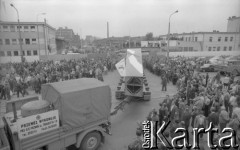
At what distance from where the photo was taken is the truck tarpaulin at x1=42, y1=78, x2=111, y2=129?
6180 mm

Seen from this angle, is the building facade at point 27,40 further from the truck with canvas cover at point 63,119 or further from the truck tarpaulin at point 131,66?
the truck with canvas cover at point 63,119

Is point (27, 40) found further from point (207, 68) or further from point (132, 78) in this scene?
point (207, 68)

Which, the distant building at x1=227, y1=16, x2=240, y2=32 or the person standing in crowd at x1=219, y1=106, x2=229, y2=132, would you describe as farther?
the distant building at x1=227, y1=16, x2=240, y2=32

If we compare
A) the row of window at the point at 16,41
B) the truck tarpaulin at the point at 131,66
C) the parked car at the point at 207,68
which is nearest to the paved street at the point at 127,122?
the truck tarpaulin at the point at 131,66

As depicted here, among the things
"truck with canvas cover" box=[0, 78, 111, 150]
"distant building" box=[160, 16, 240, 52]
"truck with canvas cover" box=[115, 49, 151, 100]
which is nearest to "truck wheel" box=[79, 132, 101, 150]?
"truck with canvas cover" box=[0, 78, 111, 150]

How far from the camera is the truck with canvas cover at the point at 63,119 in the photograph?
5.48m

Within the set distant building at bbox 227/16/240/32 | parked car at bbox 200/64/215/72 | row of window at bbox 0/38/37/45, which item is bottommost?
parked car at bbox 200/64/215/72

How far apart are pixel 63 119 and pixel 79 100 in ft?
2.70

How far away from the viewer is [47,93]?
7.07 metres

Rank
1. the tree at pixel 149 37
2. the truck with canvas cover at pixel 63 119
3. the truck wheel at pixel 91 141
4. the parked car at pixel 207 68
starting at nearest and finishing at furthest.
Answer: the truck with canvas cover at pixel 63 119, the truck wheel at pixel 91 141, the parked car at pixel 207 68, the tree at pixel 149 37

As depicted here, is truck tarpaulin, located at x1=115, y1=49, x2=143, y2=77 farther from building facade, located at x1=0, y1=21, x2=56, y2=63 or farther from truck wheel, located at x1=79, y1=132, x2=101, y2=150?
building facade, located at x1=0, y1=21, x2=56, y2=63

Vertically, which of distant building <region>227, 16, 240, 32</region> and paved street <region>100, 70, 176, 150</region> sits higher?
distant building <region>227, 16, 240, 32</region>

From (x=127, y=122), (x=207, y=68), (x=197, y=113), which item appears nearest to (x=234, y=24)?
(x=207, y=68)

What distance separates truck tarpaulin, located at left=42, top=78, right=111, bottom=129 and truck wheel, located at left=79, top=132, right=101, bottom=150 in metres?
0.53
